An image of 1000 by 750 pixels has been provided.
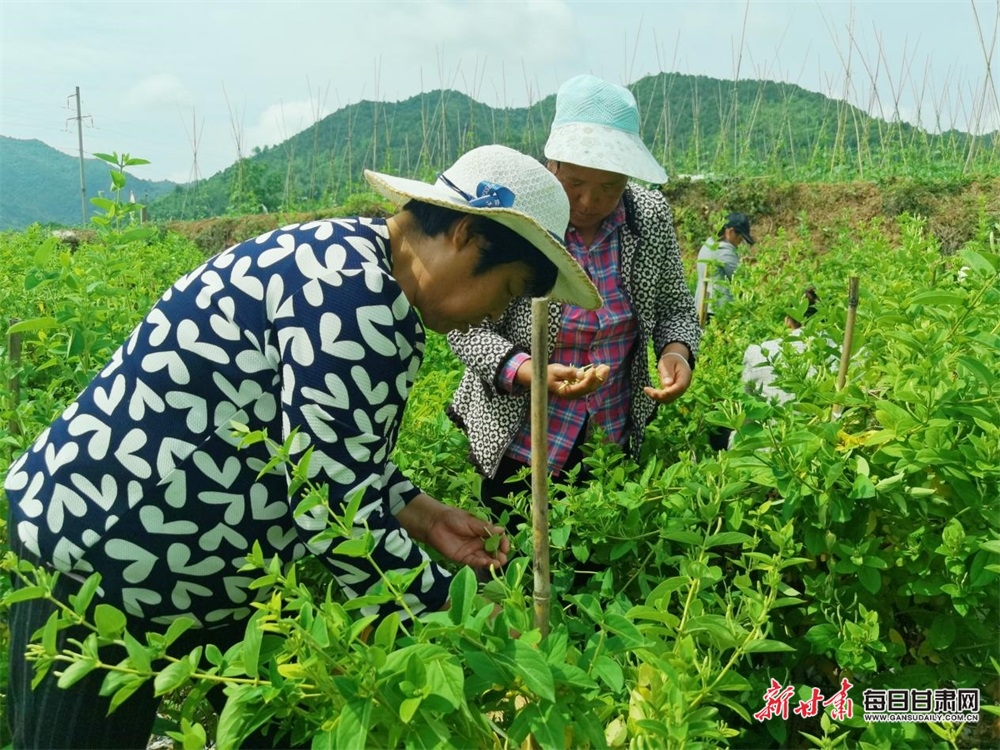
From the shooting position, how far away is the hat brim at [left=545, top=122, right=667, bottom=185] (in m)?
2.00

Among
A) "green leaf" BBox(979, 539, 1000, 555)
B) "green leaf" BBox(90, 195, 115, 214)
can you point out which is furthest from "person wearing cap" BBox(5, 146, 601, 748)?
"green leaf" BBox(90, 195, 115, 214)

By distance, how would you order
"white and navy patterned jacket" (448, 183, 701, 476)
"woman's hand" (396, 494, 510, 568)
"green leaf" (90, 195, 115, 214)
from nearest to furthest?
"woman's hand" (396, 494, 510, 568), "white and navy patterned jacket" (448, 183, 701, 476), "green leaf" (90, 195, 115, 214)

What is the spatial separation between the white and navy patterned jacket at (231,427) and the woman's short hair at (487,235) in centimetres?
7

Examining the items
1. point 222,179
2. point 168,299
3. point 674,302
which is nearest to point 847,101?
point 674,302

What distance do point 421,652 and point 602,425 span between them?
1.27 metres

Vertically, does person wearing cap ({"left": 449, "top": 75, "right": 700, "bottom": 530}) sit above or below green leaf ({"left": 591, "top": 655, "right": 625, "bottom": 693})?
above

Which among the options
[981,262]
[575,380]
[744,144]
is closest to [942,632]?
[981,262]

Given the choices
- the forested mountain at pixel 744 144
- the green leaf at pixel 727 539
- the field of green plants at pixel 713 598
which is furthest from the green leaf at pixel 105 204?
the forested mountain at pixel 744 144

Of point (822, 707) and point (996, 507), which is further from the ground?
point (996, 507)

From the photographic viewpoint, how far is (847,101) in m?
14.6

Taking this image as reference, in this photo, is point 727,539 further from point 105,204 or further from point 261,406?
point 105,204

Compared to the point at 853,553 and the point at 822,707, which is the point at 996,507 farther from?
the point at 822,707

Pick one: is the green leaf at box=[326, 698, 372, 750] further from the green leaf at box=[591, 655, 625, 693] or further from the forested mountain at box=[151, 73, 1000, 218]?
the forested mountain at box=[151, 73, 1000, 218]

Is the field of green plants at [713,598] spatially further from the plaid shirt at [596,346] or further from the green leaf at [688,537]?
the plaid shirt at [596,346]
